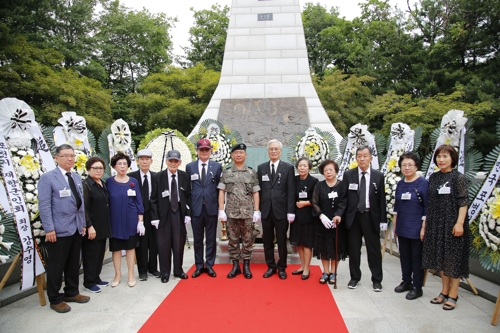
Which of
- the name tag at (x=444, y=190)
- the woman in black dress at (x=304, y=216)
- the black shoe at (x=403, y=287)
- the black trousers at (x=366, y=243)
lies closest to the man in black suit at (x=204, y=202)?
the woman in black dress at (x=304, y=216)

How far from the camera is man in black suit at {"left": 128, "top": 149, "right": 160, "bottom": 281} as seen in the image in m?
3.87

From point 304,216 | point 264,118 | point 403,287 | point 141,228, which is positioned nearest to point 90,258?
point 141,228

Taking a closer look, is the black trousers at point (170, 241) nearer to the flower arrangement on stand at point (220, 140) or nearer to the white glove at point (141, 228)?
the white glove at point (141, 228)

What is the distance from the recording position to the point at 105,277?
13.3 ft

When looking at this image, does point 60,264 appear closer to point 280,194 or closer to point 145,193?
point 145,193

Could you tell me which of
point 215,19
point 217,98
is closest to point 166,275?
point 217,98

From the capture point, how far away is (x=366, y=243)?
3510 millimetres

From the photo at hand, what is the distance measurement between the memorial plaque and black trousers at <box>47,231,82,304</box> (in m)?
5.03

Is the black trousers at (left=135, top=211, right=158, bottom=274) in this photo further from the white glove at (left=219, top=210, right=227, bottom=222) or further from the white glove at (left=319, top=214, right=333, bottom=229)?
the white glove at (left=319, top=214, right=333, bottom=229)

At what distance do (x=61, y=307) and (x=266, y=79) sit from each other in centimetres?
704

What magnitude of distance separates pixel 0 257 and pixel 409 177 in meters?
3.71

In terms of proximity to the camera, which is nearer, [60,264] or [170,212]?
[60,264]

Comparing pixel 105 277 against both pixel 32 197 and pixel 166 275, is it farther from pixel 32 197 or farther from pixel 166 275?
pixel 32 197

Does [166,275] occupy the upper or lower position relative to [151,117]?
lower
